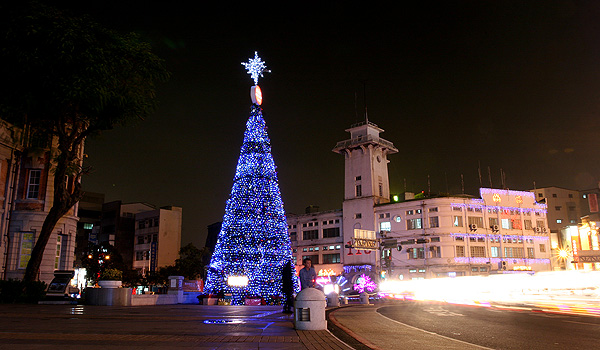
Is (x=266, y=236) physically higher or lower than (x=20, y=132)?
lower

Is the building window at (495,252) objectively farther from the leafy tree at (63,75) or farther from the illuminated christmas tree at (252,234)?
the leafy tree at (63,75)

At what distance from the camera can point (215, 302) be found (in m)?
27.8

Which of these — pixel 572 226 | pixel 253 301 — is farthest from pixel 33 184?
pixel 572 226

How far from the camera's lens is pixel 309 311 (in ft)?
33.5

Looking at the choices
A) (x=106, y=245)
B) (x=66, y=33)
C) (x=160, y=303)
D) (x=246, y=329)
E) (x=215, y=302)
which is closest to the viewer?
(x=246, y=329)

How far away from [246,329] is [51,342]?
153 inches

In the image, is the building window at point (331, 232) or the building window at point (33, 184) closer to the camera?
the building window at point (33, 184)

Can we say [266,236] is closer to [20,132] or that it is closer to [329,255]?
[20,132]

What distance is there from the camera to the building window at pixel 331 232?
7700 centimetres

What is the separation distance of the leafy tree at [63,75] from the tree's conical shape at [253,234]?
24.6ft

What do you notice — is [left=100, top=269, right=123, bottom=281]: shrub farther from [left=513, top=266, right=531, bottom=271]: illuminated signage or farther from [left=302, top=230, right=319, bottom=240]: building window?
[left=302, top=230, right=319, bottom=240]: building window

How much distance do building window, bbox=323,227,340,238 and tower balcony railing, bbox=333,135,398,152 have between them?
13211mm

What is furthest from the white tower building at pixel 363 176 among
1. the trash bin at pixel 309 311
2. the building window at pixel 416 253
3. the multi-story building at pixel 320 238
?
the trash bin at pixel 309 311

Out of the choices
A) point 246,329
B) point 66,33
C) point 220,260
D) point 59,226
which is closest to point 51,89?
point 66,33
